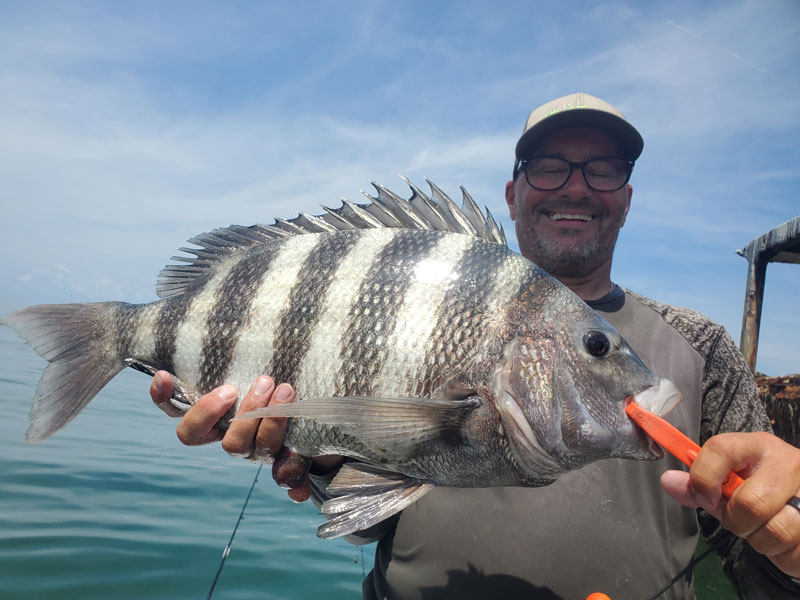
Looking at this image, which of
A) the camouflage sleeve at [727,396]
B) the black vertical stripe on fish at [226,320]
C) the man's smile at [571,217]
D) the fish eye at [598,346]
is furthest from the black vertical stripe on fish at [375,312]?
the camouflage sleeve at [727,396]

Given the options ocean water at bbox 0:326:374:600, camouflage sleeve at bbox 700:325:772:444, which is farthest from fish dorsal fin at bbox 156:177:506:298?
ocean water at bbox 0:326:374:600

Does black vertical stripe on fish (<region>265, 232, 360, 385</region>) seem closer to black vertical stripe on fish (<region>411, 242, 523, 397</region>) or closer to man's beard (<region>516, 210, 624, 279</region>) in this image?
black vertical stripe on fish (<region>411, 242, 523, 397</region>)

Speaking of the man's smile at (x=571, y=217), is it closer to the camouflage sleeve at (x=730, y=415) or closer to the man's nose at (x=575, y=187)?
the man's nose at (x=575, y=187)

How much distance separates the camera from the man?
117cm

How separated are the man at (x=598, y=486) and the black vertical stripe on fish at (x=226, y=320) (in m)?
0.11

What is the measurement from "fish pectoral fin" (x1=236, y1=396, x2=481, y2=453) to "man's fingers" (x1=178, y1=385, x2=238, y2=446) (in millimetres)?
338

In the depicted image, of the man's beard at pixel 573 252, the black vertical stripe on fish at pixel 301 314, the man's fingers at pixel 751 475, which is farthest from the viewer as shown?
the man's beard at pixel 573 252

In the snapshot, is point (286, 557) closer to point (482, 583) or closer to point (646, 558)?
point (482, 583)

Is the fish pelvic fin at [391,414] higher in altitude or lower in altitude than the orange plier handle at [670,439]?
lower

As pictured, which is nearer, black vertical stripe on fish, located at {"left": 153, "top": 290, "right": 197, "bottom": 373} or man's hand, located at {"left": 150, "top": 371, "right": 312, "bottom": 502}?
man's hand, located at {"left": 150, "top": 371, "right": 312, "bottom": 502}

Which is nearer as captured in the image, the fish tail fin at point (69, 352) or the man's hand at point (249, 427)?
the man's hand at point (249, 427)

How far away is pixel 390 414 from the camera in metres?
1.44

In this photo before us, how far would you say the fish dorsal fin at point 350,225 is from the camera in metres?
1.93

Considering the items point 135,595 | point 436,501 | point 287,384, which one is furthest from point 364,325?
point 135,595
